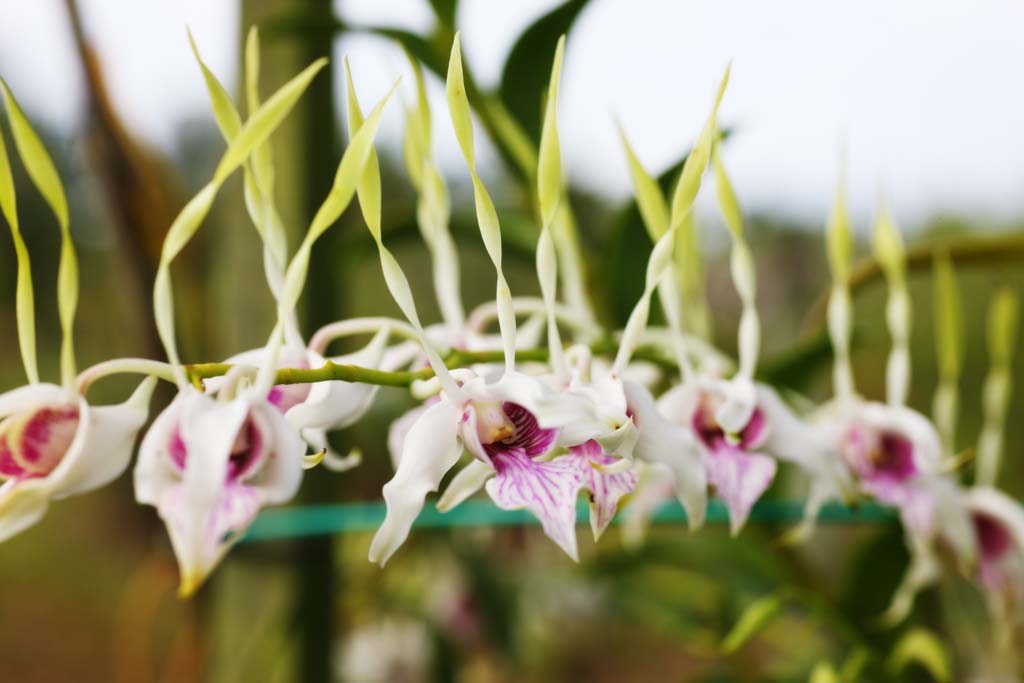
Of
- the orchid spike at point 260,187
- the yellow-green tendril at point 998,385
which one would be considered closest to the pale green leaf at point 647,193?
the orchid spike at point 260,187

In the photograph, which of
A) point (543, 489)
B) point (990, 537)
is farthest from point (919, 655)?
point (543, 489)

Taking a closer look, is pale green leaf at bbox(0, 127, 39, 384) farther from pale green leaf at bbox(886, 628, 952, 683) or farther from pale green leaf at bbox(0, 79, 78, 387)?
pale green leaf at bbox(886, 628, 952, 683)

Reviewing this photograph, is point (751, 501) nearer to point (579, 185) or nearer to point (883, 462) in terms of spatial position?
point (883, 462)

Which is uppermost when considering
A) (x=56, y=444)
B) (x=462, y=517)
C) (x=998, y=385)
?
(x=56, y=444)

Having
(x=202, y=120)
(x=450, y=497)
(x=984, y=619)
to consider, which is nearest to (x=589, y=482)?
(x=450, y=497)

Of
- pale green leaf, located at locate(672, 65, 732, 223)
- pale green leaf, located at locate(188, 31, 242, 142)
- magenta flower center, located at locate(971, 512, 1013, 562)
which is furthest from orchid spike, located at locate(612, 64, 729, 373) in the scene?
magenta flower center, located at locate(971, 512, 1013, 562)

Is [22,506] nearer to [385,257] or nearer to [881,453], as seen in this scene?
[385,257]
